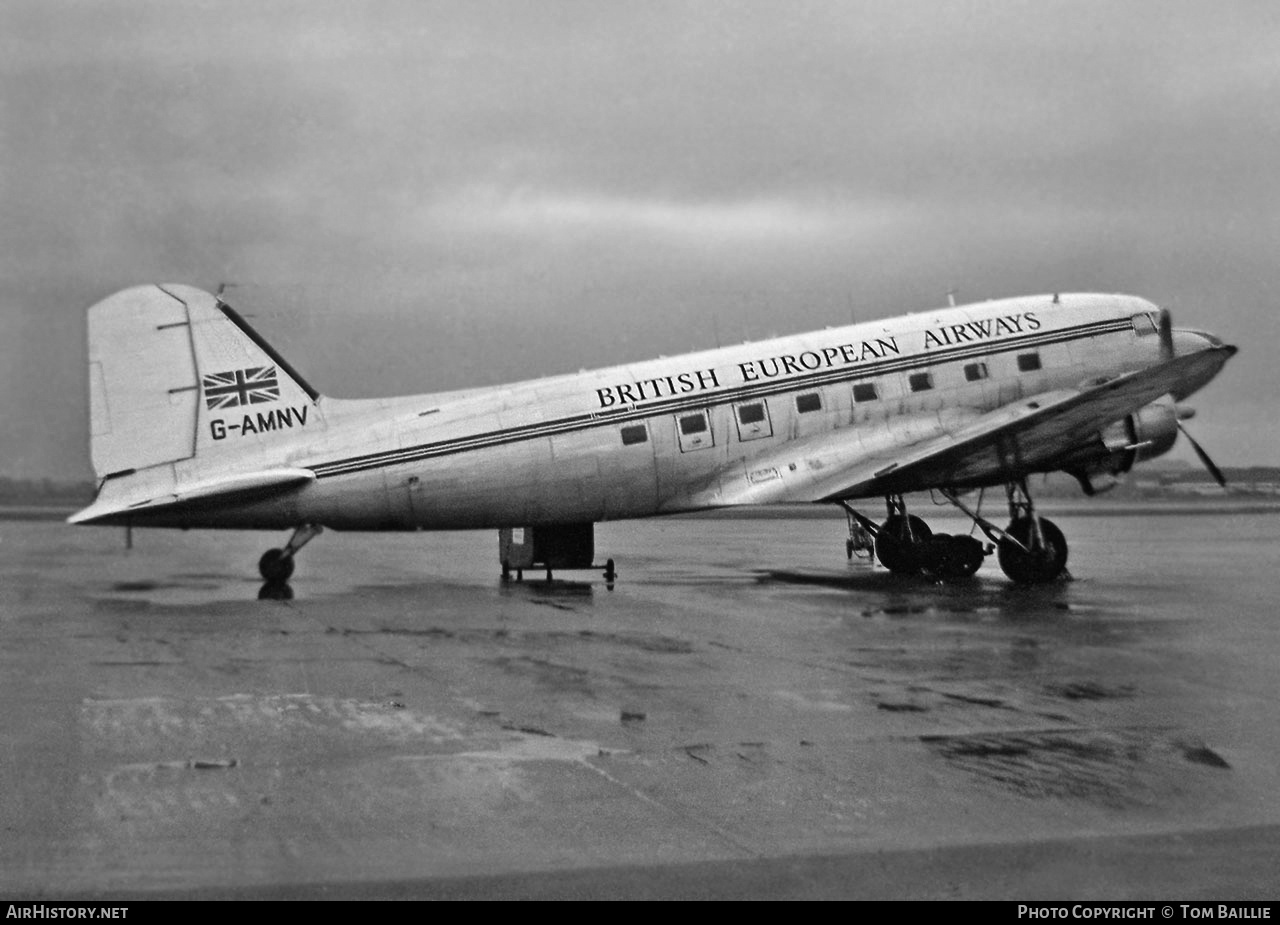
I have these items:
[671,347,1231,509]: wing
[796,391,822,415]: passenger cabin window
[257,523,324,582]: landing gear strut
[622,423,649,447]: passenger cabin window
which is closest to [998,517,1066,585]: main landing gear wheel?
[671,347,1231,509]: wing

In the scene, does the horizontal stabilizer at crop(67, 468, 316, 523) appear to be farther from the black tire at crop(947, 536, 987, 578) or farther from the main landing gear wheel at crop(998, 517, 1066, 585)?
the main landing gear wheel at crop(998, 517, 1066, 585)

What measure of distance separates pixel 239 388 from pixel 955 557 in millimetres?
13701

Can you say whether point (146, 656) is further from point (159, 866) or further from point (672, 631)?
point (159, 866)

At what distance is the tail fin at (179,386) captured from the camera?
24.8 m

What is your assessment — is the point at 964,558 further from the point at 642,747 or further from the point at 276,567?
the point at 642,747

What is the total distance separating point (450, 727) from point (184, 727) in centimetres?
220

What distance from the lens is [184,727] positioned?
1179 cm

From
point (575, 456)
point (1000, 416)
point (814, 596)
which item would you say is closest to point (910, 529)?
point (1000, 416)

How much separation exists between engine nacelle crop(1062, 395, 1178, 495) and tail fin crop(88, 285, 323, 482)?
14.3 metres

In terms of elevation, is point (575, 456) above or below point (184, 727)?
above

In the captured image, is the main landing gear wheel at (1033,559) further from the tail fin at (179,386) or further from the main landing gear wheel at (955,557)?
the tail fin at (179,386)

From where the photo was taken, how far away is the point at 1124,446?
26719 millimetres

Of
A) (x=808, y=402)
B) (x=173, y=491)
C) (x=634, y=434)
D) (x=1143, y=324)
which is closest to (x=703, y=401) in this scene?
(x=634, y=434)
